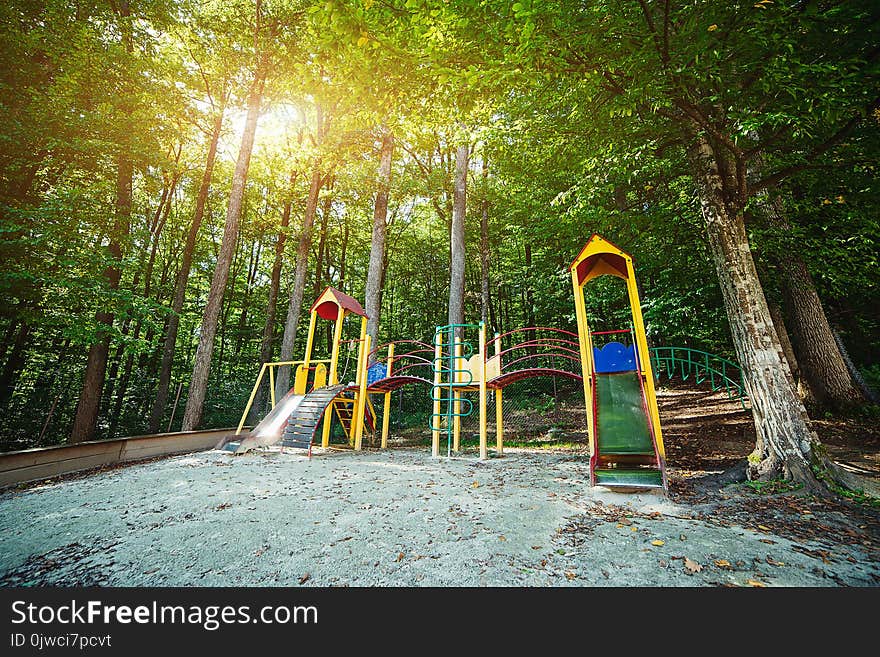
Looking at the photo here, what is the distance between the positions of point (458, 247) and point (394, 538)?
1054 centimetres

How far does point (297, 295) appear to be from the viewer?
40.2 ft

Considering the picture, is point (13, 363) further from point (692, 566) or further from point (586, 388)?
point (692, 566)

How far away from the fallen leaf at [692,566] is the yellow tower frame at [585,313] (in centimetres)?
226

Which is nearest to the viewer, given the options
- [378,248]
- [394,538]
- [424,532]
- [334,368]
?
[394,538]

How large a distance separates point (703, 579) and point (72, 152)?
14.6 m

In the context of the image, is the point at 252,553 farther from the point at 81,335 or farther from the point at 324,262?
the point at 324,262

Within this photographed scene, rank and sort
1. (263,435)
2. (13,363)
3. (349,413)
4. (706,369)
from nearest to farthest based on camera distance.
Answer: (706,369) < (263,435) < (349,413) < (13,363)

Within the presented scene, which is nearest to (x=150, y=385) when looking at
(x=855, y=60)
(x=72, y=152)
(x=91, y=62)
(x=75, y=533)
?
(x=72, y=152)

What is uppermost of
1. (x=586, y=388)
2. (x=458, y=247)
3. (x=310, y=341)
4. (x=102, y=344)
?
(x=458, y=247)

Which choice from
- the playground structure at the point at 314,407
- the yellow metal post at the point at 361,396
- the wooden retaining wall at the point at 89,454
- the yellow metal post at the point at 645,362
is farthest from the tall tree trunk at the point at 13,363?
the yellow metal post at the point at 645,362

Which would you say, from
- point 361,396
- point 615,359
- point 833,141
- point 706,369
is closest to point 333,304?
point 361,396

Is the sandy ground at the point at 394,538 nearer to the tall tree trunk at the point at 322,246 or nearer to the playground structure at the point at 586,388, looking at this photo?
the playground structure at the point at 586,388

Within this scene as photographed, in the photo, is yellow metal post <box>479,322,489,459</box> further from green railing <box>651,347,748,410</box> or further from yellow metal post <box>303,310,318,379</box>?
yellow metal post <box>303,310,318,379</box>

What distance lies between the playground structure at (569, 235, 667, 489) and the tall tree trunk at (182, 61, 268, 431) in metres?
9.05
